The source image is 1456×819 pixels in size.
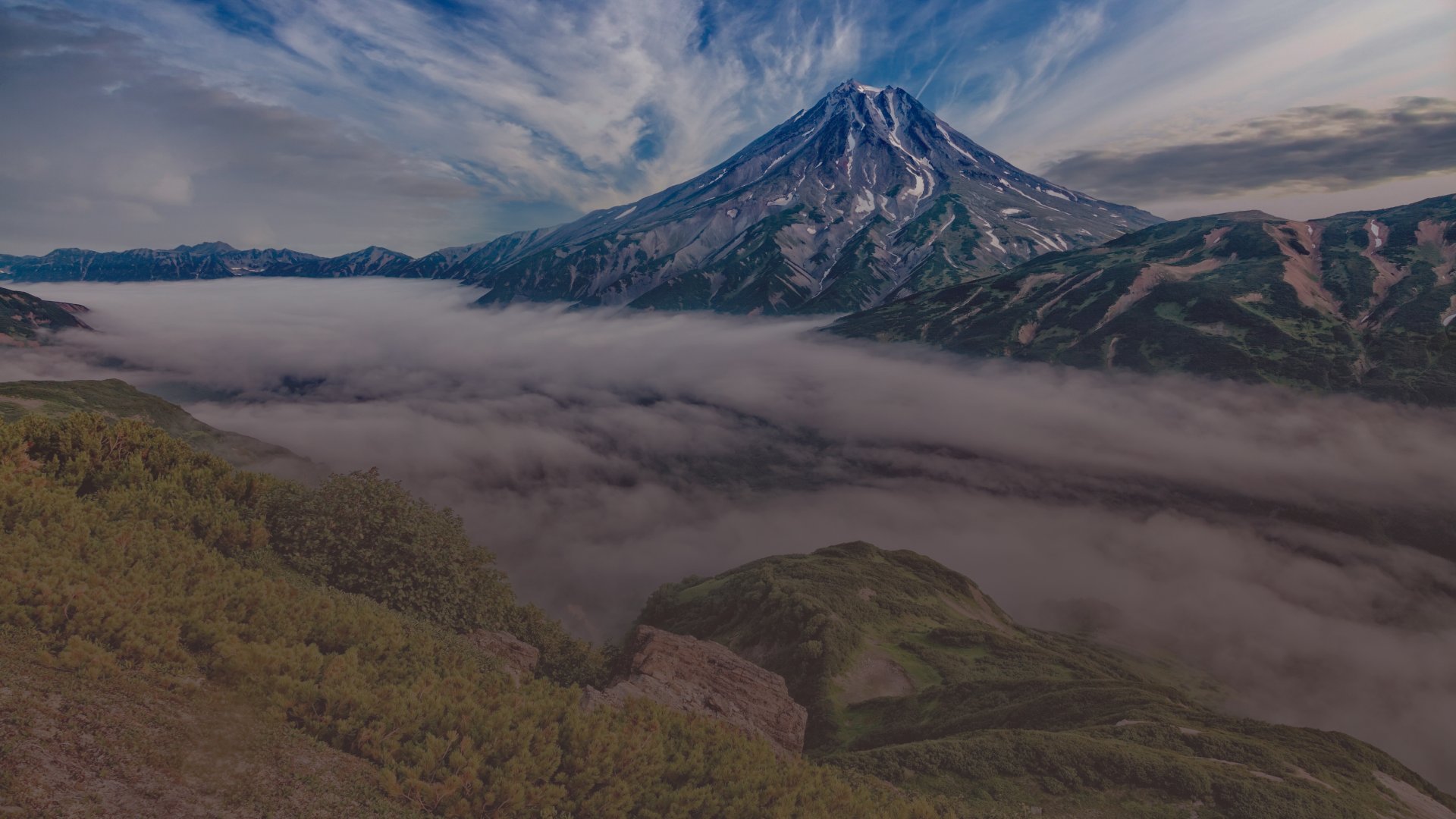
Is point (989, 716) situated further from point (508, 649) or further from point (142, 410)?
point (142, 410)

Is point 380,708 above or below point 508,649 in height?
above

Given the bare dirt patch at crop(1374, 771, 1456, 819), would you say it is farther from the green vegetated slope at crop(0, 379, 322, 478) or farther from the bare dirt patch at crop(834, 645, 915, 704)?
the green vegetated slope at crop(0, 379, 322, 478)

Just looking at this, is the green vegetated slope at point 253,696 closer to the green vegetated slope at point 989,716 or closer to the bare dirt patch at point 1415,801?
the green vegetated slope at point 989,716

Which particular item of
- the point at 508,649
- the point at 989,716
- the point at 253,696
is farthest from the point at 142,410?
the point at 989,716

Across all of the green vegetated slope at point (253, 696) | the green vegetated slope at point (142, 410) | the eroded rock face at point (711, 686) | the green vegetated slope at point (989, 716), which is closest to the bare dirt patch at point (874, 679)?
the green vegetated slope at point (989, 716)

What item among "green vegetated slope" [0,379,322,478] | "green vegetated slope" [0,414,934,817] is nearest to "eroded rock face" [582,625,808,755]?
"green vegetated slope" [0,414,934,817]

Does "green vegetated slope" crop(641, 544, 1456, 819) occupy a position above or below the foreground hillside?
below
